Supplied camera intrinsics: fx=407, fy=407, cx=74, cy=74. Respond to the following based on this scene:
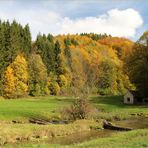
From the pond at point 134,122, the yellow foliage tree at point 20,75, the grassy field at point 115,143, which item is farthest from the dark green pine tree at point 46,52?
the grassy field at point 115,143

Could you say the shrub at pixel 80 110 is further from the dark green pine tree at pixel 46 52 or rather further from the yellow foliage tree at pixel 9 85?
the dark green pine tree at pixel 46 52

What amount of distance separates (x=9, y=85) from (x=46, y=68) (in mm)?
24078

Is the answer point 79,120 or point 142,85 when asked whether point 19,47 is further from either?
point 79,120

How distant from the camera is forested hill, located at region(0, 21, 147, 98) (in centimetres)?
10794

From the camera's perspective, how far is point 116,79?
13250 cm

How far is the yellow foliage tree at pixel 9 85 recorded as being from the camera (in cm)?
10530

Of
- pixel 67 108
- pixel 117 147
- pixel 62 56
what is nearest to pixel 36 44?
pixel 62 56

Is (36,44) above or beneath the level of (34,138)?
above

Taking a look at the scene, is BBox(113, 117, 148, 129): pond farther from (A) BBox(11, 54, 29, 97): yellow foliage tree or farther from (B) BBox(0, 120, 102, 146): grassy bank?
(A) BBox(11, 54, 29, 97): yellow foliage tree

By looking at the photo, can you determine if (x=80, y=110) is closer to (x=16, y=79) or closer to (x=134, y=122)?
(x=134, y=122)

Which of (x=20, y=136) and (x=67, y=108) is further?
(x=67, y=108)

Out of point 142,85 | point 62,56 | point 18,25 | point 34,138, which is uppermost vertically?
point 18,25

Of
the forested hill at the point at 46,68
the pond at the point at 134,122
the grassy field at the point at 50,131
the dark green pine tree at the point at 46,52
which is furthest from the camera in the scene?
the dark green pine tree at the point at 46,52

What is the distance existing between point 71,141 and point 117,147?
1193 cm
